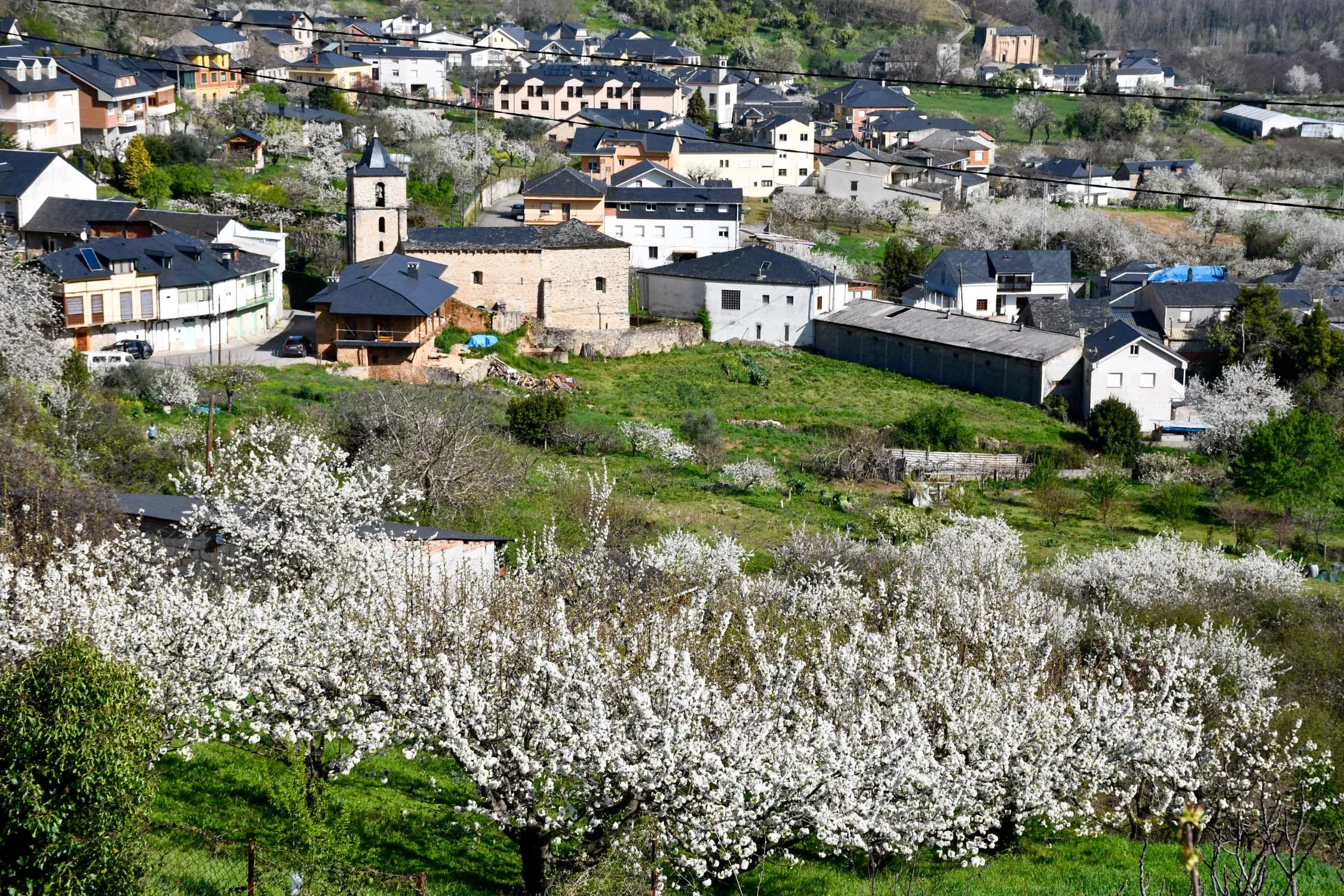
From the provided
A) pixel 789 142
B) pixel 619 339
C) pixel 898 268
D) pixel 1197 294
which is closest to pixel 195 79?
pixel 789 142

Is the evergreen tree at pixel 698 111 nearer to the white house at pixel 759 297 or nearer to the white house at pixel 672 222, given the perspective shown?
the white house at pixel 672 222

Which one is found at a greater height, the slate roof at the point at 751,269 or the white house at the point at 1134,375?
the slate roof at the point at 751,269

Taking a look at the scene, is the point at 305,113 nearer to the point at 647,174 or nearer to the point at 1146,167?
the point at 647,174

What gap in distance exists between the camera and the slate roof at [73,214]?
1508 inches

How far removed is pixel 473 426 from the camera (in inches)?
1077

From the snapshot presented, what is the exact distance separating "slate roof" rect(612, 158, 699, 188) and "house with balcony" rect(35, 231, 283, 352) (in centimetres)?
1832

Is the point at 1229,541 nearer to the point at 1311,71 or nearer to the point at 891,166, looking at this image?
the point at 891,166

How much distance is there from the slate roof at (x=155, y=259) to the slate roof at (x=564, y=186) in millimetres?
13280

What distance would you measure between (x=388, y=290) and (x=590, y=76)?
39.8 m

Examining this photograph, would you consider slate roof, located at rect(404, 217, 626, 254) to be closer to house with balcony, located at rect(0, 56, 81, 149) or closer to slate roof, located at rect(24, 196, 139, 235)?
slate roof, located at rect(24, 196, 139, 235)

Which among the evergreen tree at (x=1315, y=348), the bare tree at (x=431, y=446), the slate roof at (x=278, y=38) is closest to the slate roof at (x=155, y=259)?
the bare tree at (x=431, y=446)

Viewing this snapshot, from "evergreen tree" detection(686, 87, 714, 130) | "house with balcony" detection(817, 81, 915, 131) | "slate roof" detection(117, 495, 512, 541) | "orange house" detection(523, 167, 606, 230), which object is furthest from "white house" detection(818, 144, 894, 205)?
"slate roof" detection(117, 495, 512, 541)

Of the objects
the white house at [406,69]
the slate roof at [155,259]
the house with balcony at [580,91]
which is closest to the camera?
the slate roof at [155,259]

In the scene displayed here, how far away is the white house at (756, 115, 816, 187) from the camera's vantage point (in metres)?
64.8
